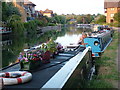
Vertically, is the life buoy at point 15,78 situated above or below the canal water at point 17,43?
above

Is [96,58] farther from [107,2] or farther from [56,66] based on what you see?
[107,2]

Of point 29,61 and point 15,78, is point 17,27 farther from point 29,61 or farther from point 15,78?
point 15,78

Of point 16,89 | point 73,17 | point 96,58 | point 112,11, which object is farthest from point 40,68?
point 73,17

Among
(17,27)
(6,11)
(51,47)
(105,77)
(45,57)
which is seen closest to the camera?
(45,57)

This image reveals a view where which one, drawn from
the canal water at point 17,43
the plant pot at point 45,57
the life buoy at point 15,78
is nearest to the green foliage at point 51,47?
the plant pot at point 45,57

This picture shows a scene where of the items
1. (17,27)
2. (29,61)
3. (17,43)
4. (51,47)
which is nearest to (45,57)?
(51,47)

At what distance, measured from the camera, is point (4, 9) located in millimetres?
33281

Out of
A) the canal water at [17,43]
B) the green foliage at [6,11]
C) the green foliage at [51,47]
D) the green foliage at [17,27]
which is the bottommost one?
the canal water at [17,43]

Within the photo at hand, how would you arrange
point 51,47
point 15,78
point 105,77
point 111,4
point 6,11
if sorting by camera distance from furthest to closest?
point 111,4 < point 6,11 < point 105,77 < point 51,47 < point 15,78

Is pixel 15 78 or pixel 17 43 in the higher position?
pixel 15 78

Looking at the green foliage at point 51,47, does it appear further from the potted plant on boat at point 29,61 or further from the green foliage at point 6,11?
the green foliage at point 6,11

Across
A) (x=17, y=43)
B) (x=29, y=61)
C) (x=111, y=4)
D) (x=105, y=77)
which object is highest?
(x=111, y=4)

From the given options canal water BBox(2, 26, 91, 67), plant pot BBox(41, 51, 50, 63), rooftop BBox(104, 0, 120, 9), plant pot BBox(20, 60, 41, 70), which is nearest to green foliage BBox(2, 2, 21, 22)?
canal water BBox(2, 26, 91, 67)

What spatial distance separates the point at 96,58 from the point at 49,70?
521cm
